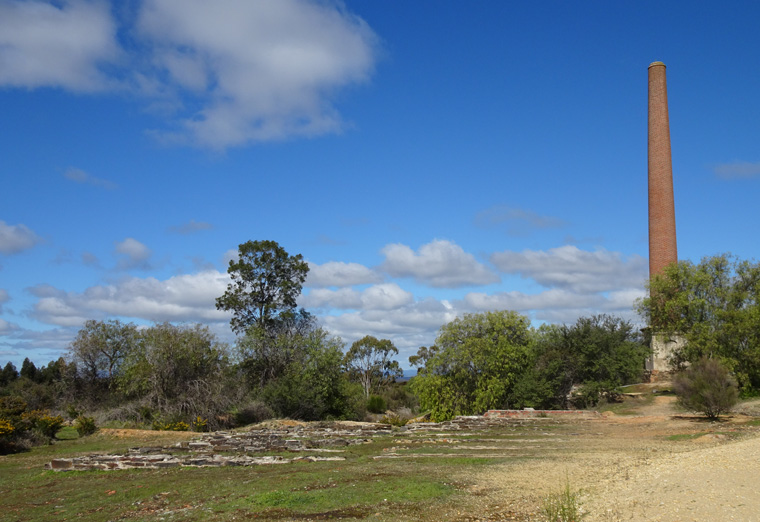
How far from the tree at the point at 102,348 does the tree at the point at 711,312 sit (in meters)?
34.8

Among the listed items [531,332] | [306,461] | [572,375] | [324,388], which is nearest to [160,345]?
[324,388]

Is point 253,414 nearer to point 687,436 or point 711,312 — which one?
point 687,436

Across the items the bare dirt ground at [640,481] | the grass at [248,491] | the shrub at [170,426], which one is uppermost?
the bare dirt ground at [640,481]

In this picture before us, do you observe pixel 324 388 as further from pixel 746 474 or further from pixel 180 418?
pixel 746 474

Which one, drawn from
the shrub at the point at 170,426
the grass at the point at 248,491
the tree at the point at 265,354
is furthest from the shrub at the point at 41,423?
the tree at the point at 265,354

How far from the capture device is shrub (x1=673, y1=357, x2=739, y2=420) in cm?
2341

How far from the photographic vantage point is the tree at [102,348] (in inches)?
1603

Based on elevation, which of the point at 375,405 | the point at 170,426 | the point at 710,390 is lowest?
the point at 375,405

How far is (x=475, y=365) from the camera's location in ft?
110

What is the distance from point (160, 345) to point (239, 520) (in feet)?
82.8

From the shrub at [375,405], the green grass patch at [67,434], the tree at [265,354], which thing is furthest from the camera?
the shrub at [375,405]

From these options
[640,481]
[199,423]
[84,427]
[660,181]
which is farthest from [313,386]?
[660,181]

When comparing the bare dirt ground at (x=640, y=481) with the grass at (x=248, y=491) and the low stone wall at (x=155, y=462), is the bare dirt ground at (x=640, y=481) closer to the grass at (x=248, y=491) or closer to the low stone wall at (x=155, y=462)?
the grass at (x=248, y=491)

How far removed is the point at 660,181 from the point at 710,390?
24.5 m
